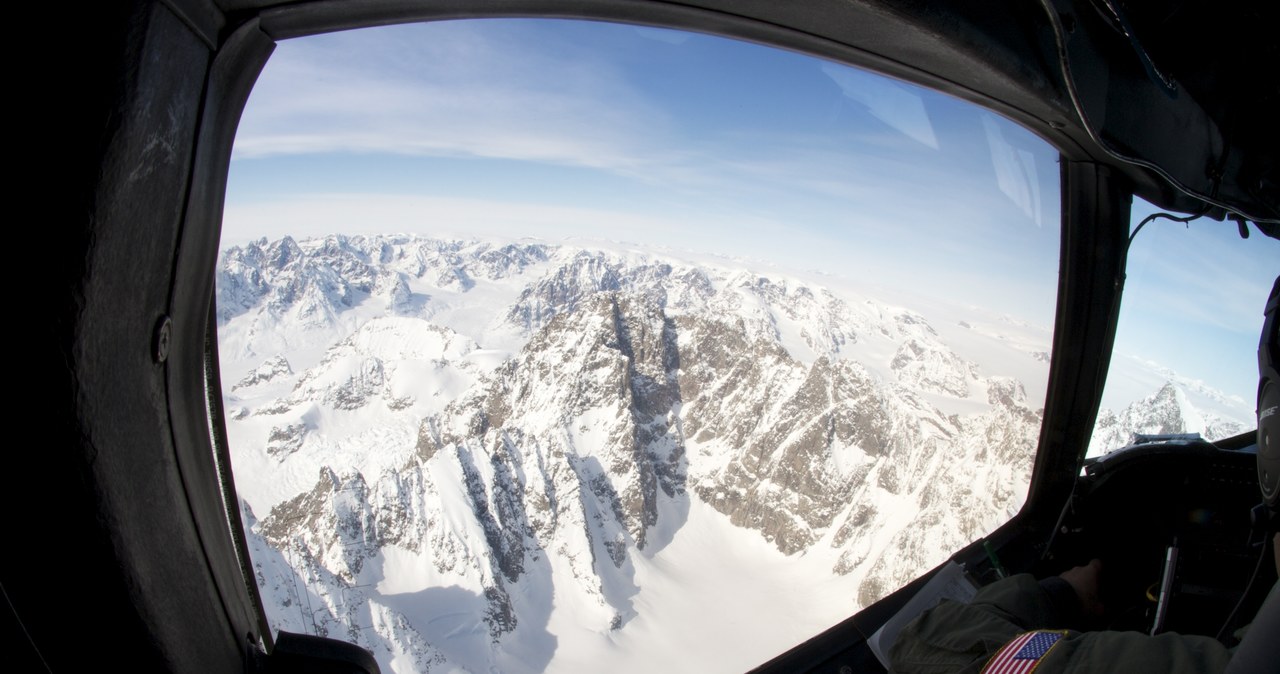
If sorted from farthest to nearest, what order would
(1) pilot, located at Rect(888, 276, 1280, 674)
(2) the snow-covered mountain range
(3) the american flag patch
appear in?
1. (2) the snow-covered mountain range
2. (3) the american flag patch
3. (1) pilot, located at Rect(888, 276, 1280, 674)

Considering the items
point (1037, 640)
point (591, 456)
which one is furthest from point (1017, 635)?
point (591, 456)

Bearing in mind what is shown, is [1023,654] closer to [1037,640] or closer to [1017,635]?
[1037,640]

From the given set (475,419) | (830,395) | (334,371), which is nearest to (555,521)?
(475,419)

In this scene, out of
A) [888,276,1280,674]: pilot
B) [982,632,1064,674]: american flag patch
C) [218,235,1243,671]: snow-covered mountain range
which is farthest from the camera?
[218,235,1243,671]: snow-covered mountain range

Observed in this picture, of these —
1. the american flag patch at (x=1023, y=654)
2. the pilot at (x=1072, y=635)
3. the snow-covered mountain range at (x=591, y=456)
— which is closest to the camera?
the pilot at (x=1072, y=635)

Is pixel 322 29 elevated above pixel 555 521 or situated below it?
above

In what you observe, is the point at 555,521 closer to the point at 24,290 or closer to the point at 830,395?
the point at 830,395
